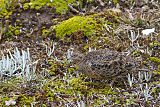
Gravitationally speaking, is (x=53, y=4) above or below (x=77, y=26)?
above

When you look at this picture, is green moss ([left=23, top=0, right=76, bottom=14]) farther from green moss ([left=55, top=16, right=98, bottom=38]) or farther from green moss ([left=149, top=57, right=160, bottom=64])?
green moss ([left=149, top=57, right=160, bottom=64])

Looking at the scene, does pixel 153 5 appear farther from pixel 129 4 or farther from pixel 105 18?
pixel 105 18

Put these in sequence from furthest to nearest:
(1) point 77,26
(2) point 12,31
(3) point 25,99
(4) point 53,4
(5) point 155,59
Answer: (4) point 53,4 < (2) point 12,31 < (1) point 77,26 < (5) point 155,59 < (3) point 25,99

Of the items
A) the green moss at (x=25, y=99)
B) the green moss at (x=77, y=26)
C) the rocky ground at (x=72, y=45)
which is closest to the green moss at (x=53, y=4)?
the rocky ground at (x=72, y=45)

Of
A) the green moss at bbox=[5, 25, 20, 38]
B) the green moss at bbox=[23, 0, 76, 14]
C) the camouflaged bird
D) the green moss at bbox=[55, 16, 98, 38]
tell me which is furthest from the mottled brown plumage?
the green moss at bbox=[23, 0, 76, 14]

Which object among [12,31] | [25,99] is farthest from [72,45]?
[25,99]

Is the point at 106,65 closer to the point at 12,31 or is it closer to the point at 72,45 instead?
the point at 72,45

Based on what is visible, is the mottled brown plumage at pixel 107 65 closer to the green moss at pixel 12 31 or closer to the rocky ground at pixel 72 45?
the rocky ground at pixel 72 45

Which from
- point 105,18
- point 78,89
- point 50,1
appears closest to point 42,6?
point 50,1
